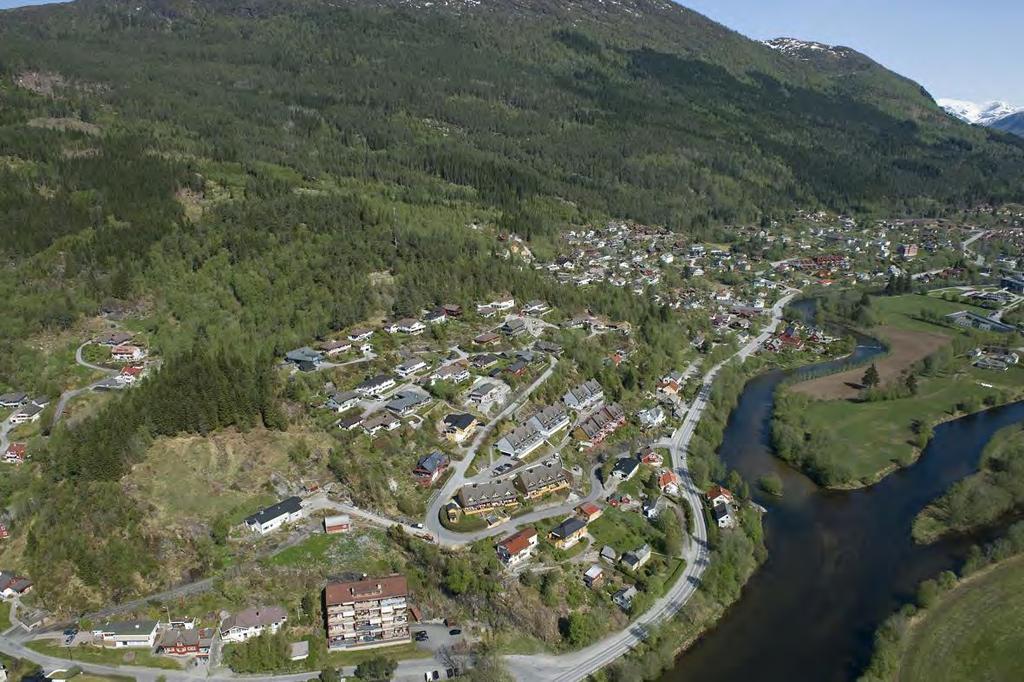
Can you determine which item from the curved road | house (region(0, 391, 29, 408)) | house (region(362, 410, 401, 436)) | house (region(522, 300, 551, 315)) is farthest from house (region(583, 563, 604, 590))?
house (region(0, 391, 29, 408))

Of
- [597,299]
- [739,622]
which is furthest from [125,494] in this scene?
[597,299]

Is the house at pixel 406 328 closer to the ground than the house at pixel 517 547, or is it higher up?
higher up

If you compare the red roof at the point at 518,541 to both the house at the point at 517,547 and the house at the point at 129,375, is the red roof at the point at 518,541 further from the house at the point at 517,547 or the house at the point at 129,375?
the house at the point at 129,375

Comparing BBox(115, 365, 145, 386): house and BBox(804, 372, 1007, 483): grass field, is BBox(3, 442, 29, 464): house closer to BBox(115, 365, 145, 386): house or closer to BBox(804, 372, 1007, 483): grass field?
BBox(115, 365, 145, 386): house

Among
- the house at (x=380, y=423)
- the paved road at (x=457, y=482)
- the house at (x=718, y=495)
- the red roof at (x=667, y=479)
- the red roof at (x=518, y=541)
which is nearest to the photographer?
the red roof at (x=518, y=541)

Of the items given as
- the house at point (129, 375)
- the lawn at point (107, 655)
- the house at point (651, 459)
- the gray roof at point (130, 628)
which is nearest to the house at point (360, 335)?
the house at point (129, 375)

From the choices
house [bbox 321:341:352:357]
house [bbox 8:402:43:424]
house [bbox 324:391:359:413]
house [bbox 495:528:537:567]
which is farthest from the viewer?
house [bbox 321:341:352:357]

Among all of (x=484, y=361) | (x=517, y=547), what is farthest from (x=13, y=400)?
(x=517, y=547)
